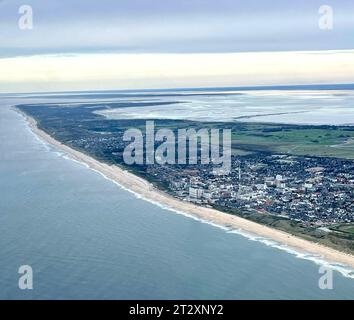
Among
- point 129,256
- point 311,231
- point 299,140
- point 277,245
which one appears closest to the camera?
point 129,256

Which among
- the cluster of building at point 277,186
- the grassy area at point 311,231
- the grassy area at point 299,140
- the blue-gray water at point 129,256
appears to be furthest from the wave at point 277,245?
the grassy area at point 299,140

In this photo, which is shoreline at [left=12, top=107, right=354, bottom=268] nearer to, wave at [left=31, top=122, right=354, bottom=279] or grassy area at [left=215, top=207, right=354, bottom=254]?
wave at [left=31, top=122, right=354, bottom=279]

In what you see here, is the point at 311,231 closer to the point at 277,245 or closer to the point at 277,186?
the point at 277,245

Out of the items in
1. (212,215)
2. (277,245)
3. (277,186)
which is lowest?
(277,245)

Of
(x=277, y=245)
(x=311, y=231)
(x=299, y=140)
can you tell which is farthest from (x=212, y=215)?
(x=299, y=140)

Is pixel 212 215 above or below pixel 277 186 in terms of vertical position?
below

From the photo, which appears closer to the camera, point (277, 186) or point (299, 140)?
point (277, 186)
